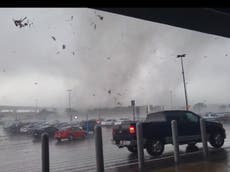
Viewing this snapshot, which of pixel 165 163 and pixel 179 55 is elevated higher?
pixel 179 55

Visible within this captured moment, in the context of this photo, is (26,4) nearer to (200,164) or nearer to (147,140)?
(200,164)

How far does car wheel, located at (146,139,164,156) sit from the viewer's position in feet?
39.1

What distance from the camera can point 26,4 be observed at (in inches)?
195

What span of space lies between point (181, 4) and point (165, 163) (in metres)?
5.32

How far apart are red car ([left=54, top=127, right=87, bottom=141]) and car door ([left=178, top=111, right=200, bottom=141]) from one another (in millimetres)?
17511

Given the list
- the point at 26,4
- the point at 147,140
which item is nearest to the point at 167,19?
the point at 26,4

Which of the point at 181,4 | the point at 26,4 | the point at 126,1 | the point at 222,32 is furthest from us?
the point at 222,32

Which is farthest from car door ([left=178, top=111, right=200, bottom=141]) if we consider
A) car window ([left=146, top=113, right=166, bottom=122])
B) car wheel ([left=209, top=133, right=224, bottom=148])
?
car window ([left=146, top=113, right=166, bottom=122])

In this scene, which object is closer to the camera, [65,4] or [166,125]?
[65,4]

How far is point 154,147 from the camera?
11992 mm

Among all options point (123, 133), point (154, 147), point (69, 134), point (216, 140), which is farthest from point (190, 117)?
point (69, 134)

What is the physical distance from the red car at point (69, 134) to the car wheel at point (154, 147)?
18.1m

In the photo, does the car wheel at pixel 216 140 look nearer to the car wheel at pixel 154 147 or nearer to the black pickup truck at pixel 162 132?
the black pickup truck at pixel 162 132

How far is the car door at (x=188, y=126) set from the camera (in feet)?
42.8
